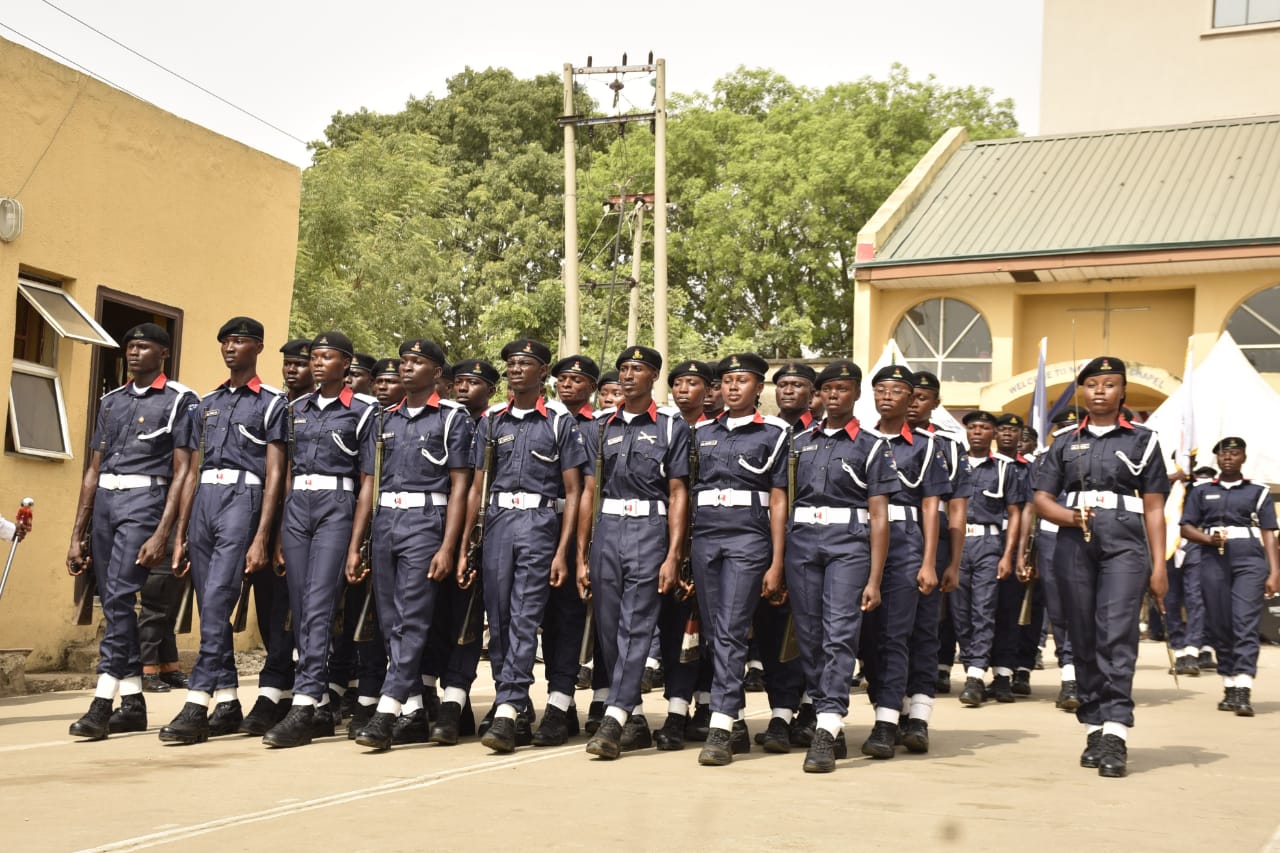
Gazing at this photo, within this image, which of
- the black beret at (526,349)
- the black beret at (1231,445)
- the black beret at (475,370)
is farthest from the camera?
the black beret at (1231,445)

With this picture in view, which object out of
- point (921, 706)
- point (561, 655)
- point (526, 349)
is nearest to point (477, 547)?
point (561, 655)

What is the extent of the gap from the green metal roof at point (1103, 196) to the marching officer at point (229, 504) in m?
22.0

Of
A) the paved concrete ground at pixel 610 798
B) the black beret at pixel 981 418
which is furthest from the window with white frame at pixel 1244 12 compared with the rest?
the paved concrete ground at pixel 610 798

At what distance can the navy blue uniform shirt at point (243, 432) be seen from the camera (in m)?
9.38

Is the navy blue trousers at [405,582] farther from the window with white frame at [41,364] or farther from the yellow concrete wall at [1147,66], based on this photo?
the yellow concrete wall at [1147,66]

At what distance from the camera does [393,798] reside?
7156mm

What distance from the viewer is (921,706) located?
31.1 feet

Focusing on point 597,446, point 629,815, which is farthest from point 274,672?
point 629,815

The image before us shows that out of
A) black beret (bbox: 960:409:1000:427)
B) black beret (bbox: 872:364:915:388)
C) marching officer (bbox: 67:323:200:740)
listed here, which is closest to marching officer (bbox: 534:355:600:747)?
black beret (bbox: 872:364:915:388)

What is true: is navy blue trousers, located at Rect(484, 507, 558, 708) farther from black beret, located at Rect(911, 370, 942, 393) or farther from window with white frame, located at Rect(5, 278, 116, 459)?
window with white frame, located at Rect(5, 278, 116, 459)

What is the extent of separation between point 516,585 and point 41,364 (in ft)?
20.7

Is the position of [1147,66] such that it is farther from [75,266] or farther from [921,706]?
[921,706]

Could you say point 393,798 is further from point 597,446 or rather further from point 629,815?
point 597,446

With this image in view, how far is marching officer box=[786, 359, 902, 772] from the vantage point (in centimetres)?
869
